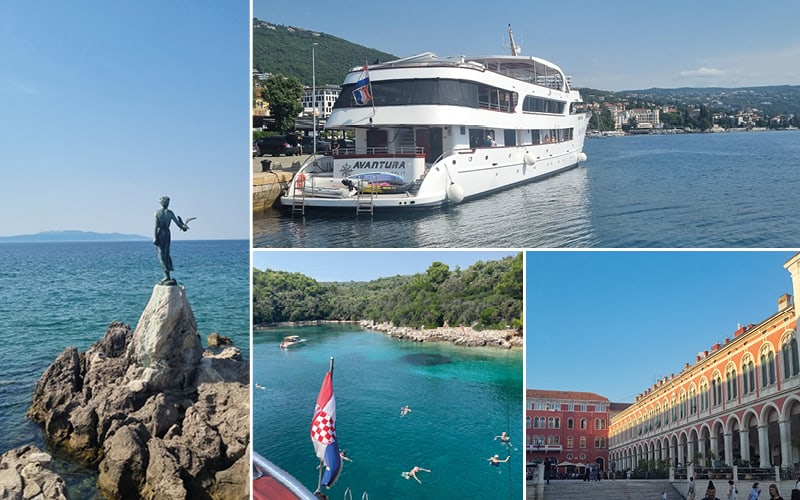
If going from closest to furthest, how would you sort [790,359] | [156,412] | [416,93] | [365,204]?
[790,359] → [156,412] → [365,204] → [416,93]

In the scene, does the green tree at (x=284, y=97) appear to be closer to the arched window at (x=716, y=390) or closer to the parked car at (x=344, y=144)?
the parked car at (x=344, y=144)

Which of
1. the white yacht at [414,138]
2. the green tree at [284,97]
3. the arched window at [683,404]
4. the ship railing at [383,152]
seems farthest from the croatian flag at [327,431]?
the green tree at [284,97]

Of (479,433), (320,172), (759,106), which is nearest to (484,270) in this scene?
(479,433)

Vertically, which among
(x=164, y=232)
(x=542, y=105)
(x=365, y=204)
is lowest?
(x=164, y=232)

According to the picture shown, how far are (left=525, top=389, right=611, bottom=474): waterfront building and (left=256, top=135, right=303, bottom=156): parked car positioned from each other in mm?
6739

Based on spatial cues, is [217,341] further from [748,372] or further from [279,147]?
[748,372]

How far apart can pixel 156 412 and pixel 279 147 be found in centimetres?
650

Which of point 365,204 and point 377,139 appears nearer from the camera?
point 365,204

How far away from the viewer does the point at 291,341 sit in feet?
22.7

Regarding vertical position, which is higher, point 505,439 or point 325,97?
point 325,97

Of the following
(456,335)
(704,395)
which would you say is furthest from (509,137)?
(704,395)

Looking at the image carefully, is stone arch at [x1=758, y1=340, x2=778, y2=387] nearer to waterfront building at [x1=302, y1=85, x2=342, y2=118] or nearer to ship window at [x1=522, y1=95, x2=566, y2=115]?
waterfront building at [x1=302, y1=85, x2=342, y2=118]

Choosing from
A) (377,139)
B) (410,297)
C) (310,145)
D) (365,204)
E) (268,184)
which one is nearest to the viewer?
(410,297)

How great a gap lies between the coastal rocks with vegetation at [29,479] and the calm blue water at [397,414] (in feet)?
6.32
